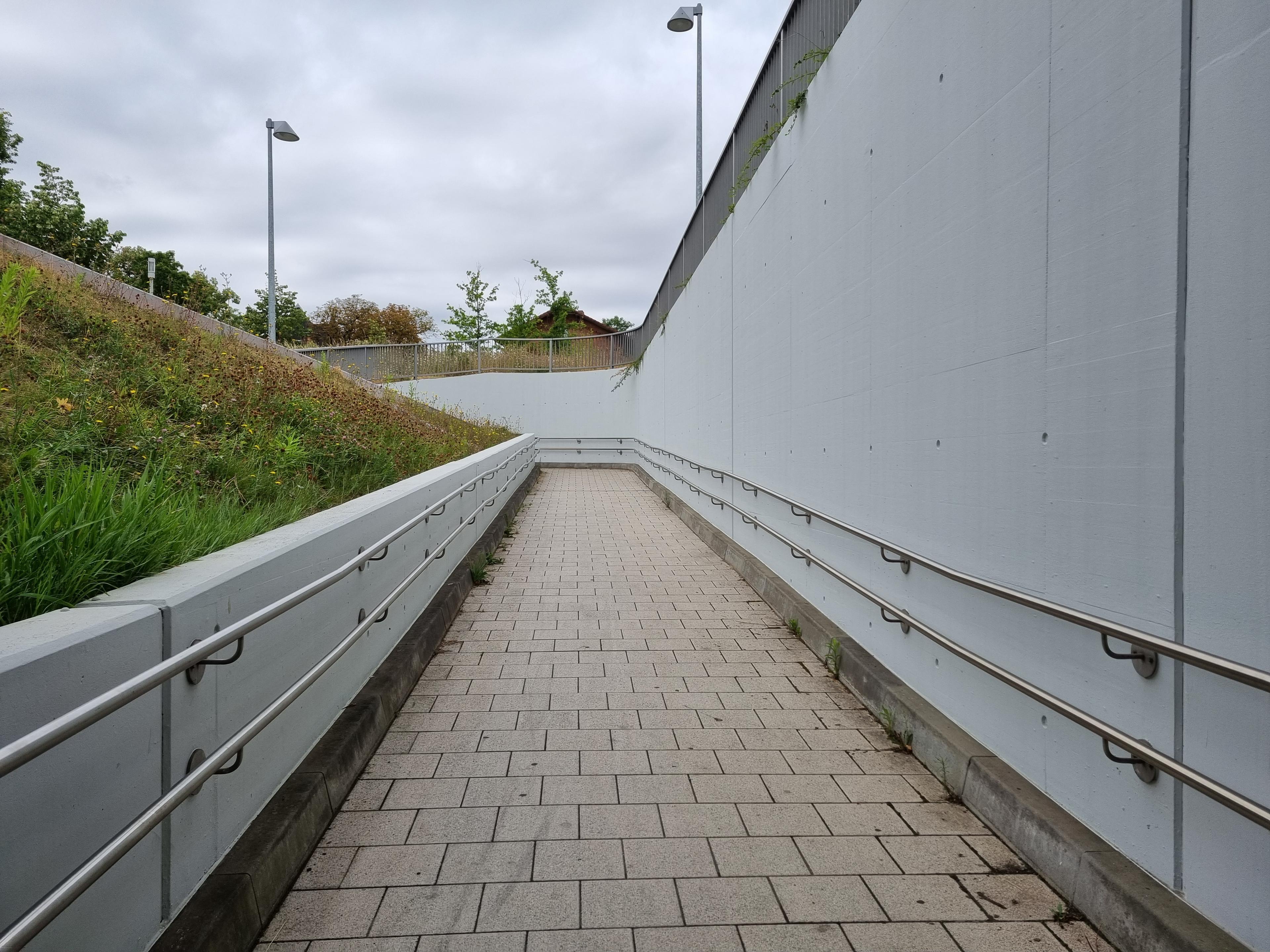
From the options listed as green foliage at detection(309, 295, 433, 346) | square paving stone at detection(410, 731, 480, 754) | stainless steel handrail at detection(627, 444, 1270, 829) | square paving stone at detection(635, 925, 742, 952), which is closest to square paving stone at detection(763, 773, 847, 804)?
stainless steel handrail at detection(627, 444, 1270, 829)

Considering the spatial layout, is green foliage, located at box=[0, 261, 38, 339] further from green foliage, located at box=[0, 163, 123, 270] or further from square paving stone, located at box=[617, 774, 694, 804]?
green foliage, located at box=[0, 163, 123, 270]

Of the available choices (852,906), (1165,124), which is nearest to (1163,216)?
(1165,124)

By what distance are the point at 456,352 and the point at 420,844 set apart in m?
26.3

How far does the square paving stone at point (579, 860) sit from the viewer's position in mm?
2727

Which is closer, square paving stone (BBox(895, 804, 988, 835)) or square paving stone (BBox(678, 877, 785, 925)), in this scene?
square paving stone (BBox(678, 877, 785, 925))


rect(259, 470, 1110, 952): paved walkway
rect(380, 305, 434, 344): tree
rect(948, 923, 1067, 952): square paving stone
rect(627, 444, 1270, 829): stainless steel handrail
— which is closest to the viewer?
rect(627, 444, 1270, 829): stainless steel handrail

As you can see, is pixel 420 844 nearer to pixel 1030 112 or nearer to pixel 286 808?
pixel 286 808

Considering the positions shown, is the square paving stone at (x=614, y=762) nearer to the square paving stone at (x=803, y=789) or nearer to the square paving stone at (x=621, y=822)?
the square paving stone at (x=621, y=822)

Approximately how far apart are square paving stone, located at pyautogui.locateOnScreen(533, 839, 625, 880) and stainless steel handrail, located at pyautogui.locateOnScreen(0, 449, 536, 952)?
107 centimetres

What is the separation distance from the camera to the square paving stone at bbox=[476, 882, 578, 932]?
2443mm

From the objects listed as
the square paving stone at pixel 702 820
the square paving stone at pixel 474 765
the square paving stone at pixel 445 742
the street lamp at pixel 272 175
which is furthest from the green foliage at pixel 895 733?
the street lamp at pixel 272 175

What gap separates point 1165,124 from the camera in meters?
2.25

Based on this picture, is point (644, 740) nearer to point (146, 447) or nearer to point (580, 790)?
point (580, 790)

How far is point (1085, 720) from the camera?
2455 millimetres
